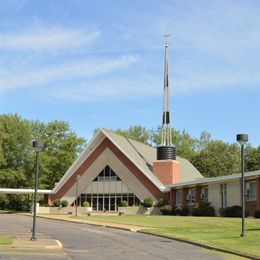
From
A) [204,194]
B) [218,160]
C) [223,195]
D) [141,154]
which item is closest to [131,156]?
[141,154]

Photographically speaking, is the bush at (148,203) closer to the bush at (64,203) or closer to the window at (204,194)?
the window at (204,194)

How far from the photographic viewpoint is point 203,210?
43.3 meters

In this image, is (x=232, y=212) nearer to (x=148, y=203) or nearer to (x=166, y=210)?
(x=166, y=210)

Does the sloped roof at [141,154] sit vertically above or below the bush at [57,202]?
above

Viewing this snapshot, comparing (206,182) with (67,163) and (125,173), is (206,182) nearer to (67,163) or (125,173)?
(125,173)

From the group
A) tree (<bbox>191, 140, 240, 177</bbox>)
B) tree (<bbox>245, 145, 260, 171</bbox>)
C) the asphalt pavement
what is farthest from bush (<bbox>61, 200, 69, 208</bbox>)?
the asphalt pavement

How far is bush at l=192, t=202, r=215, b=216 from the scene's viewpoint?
43.2 meters

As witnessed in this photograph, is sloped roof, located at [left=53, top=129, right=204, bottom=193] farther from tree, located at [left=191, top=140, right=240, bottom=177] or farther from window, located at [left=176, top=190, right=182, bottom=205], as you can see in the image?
tree, located at [left=191, top=140, right=240, bottom=177]

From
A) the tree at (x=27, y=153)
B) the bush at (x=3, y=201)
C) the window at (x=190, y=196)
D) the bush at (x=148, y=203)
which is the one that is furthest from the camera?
the tree at (x=27, y=153)

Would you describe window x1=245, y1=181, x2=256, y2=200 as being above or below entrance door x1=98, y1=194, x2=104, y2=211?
above

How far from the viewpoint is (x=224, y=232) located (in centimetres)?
2372

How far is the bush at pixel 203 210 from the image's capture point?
142ft

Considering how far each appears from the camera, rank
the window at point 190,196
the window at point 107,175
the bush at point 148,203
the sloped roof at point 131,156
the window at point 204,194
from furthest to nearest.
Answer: the window at point 107,175, the sloped roof at point 131,156, the bush at point 148,203, the window at point 190,196, the window at point 204,194

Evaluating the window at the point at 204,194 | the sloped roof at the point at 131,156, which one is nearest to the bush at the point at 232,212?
the window at the point at 204,194
